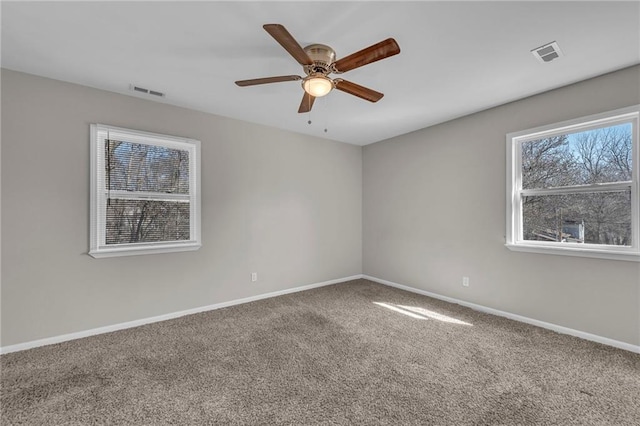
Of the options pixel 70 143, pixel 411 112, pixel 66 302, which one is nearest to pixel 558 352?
pixel 411 112

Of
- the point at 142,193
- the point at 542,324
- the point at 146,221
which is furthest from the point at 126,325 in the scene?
the point at 542,324

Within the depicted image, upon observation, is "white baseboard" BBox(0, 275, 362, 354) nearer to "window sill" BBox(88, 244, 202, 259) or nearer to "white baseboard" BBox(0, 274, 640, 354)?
"white baseboard" BBox(0, 274, 640, 354)

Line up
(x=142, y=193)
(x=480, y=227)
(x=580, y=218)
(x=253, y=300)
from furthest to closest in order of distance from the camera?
(x=253, y=300), (x=480, y=227), (x=142, y=193), (x=580, y=218)

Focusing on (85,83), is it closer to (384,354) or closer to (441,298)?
(384,354)

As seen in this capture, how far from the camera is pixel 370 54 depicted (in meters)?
1.72

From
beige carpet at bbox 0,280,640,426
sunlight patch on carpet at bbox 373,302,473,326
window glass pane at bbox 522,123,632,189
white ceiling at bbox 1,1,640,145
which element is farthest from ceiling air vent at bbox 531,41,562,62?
sunlight patch on carpet at bbox 373,302,473,326

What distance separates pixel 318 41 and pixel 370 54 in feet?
1.68

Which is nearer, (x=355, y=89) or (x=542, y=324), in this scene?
(x=355, y=89)

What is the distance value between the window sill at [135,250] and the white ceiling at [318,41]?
1.66 m

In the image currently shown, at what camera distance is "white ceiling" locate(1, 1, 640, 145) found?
1.73 metres

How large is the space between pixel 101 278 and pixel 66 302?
324mm

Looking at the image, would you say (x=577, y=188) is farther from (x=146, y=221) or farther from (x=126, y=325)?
(x=126, y=325)

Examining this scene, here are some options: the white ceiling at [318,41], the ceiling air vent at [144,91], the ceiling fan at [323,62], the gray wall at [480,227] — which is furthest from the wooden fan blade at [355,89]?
the ceiling air vent at [144,91]

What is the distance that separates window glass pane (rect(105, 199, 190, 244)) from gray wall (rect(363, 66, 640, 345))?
10.2ft
